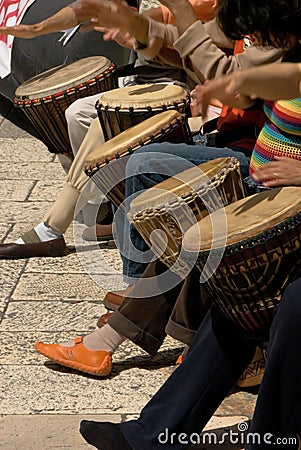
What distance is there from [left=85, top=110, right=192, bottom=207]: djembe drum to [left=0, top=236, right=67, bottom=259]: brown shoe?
0.78m

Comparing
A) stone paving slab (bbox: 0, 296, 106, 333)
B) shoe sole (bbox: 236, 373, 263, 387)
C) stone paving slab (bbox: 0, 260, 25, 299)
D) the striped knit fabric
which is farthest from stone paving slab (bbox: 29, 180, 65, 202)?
the striped knit fabric

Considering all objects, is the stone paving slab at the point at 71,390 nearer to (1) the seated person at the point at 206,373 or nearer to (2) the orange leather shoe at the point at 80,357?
(2) the orange leather shoe at the point at 80,357

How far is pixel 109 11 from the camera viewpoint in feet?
10.6

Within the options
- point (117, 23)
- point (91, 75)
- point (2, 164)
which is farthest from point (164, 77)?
point (2, 164)

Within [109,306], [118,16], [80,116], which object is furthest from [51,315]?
[118,16]

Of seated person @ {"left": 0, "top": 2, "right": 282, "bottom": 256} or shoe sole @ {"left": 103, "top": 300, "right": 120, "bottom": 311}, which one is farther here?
shoe sole @ {"left": 103, "top": 300, "right": 120, "bottom": 311}

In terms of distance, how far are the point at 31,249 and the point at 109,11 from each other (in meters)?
1.25

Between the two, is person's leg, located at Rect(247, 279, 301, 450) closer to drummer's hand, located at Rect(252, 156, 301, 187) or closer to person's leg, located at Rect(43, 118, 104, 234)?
drummer's hand, located at Rect(252, 156, 301, 187)

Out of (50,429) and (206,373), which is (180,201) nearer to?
(206,373)

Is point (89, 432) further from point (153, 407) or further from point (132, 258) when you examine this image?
point (132, 258)

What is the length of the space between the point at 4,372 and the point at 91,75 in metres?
1.64

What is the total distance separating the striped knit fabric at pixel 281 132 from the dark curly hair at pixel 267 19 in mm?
178

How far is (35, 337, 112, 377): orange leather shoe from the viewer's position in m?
3.07

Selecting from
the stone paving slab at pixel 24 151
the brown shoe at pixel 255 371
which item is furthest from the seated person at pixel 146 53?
the stone paving slab at pixel 24 151
